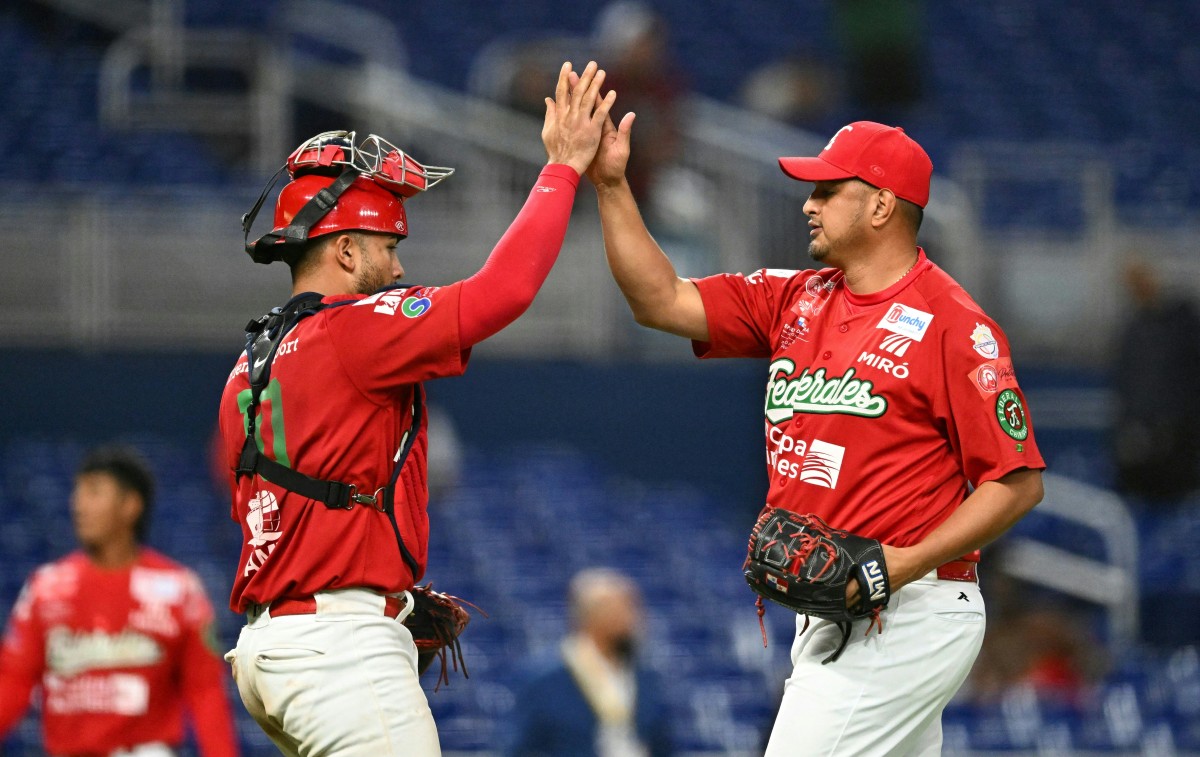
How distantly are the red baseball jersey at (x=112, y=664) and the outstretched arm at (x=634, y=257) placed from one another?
2.57m

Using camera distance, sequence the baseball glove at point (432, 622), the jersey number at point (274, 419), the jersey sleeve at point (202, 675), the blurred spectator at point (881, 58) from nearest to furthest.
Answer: the jersey number at point (274, 419), the baseball glove at point (432, 622), the jersey sleeve at point (202, 675), the blurred spectator at point (881, 58)

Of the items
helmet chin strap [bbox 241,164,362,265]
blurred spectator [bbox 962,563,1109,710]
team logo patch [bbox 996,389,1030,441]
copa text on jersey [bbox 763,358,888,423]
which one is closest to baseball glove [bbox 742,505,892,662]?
copa text on jersey [bbox 763,358,888,423]

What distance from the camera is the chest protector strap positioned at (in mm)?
3852

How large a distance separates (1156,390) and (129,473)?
23.8 ft

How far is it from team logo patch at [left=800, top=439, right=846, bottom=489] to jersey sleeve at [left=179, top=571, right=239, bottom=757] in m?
2.82

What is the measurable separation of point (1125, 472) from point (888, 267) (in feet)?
25.1

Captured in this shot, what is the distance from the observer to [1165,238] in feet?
40.7

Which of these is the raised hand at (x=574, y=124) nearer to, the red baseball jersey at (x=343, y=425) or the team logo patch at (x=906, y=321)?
the red baseball jersey at (x=343, y=425)

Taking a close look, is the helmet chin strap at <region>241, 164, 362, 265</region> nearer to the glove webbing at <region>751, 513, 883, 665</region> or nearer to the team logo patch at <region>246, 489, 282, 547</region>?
the team logo patch at <region>246, 489, 282, 547</region>

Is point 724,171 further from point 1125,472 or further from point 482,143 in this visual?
point 1125,472

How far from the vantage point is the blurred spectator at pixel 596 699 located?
7223 mm

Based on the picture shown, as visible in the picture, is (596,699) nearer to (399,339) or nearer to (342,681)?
(342,681)

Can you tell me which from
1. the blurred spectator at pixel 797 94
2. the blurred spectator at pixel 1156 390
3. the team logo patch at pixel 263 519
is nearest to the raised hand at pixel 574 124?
the team logo patch at pixel 263 519

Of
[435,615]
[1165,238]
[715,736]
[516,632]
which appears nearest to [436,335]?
[435,615]
